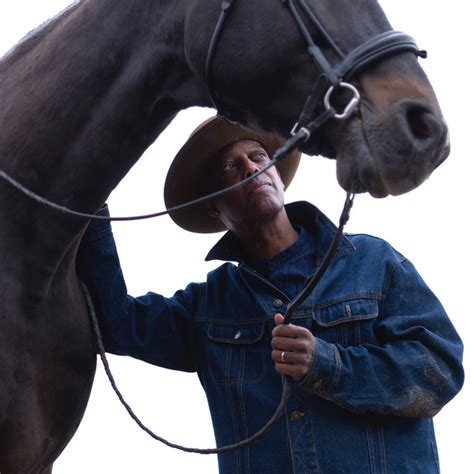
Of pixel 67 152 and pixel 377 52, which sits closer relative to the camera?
pixel 377 52

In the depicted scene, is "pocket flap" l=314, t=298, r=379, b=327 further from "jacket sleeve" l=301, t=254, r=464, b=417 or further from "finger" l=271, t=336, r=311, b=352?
"finger" l=271, t=336, r=311, b=352

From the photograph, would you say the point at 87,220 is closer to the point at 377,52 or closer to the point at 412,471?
the point at 377,52

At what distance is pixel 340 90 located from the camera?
268cm

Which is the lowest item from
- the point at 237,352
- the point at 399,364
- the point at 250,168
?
the point at 399,364

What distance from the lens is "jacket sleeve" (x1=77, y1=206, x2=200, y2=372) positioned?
3.36 meters

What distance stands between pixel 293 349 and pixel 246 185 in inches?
30.2

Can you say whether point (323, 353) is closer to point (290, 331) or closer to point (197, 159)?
point (290, 331)

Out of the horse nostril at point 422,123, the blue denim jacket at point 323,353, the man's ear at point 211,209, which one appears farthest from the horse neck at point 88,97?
the man's ear at point 211,209

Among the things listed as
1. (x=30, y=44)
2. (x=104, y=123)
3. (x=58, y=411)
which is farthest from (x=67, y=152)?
(x=58, y=411)

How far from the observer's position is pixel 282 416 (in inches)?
133

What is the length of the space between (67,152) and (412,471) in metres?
1.54

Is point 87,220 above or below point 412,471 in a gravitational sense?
above

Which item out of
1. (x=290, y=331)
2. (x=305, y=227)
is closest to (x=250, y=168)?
(x=305, y=227)

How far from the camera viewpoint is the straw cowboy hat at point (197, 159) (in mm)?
3754
